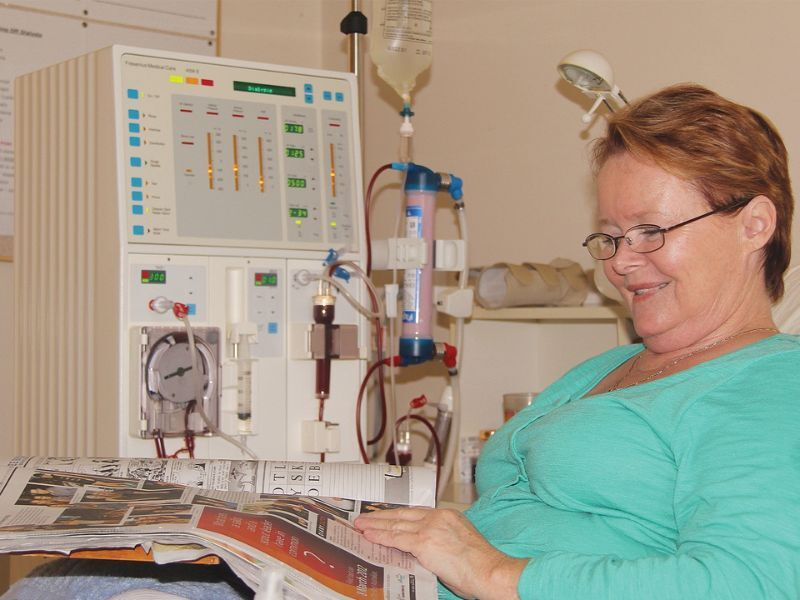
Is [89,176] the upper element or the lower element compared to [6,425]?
upper

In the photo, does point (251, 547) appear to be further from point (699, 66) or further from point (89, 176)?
point (699, 66)

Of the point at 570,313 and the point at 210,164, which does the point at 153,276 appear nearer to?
the point at 210,164

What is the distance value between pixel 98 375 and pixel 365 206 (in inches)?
24.3

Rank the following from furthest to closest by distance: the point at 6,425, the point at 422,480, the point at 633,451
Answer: the point at 6,425
the point at 422,480
the point at 633,451

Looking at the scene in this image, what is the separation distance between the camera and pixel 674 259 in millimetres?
1160

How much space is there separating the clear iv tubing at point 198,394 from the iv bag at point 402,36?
747 mm

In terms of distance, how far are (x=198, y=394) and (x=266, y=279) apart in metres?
0.25

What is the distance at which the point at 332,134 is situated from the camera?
1853mm

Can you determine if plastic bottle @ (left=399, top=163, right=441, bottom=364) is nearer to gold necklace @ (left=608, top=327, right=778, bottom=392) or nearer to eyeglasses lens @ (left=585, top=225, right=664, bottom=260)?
gold necklace @ (left=608, top=327, right=778, bottom=392)

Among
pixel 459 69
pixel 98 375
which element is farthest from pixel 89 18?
pixel 98 375

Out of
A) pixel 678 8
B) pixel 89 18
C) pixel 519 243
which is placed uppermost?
pixel 89 18

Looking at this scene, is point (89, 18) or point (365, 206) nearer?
point (365, 206)

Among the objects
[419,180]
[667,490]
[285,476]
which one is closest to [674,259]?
[667,490]

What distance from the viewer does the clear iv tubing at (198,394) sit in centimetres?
165
